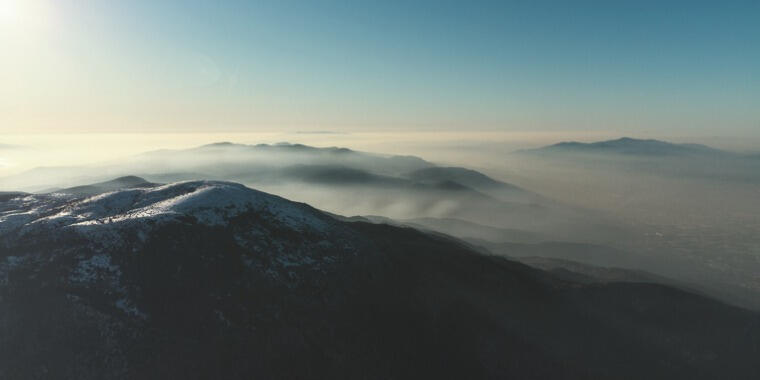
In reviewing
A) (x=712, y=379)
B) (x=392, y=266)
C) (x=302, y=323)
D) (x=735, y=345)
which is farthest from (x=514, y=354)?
(x=735, y=345)

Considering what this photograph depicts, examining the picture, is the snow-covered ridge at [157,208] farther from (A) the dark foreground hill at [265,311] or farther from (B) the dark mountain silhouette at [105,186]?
(B) the dark mountain silhouette at [105,186]

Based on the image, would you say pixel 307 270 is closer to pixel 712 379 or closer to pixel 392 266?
pixel 392 266

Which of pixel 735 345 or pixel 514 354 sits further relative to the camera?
pixel 735 345

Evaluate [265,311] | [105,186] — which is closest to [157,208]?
[265,311]

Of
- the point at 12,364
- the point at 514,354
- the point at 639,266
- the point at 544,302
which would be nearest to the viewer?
Result: the point at 12,364

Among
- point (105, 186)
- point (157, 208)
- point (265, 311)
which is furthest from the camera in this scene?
point (105, 186)

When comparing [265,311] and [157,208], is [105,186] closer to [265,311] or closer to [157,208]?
[157,208]

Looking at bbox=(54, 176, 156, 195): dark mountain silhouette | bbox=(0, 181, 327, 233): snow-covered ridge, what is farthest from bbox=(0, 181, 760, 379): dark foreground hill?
bbox=(54, 176, 156, 195): dark mountain silhouette

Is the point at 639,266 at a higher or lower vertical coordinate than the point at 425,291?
lower
